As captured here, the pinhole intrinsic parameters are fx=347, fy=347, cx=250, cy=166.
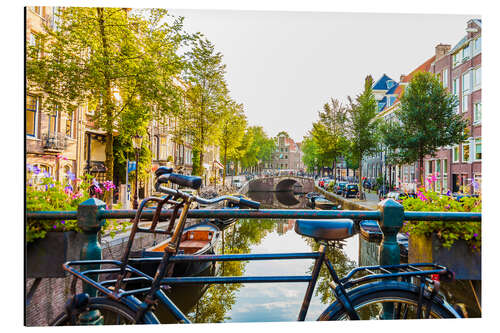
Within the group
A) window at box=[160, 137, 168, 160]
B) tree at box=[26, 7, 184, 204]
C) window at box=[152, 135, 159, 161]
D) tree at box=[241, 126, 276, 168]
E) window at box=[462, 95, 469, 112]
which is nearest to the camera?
tree at box=[26, 7, 184, 204]

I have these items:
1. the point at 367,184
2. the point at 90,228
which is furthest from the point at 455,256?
the point at 367,184

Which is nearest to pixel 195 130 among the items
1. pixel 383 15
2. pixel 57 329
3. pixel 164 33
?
pixel 164 33

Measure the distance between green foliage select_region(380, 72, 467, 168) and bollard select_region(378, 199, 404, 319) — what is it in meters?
13.3

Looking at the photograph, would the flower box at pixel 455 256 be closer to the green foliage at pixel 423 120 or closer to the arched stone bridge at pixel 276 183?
the green foliage at pixel 423 120

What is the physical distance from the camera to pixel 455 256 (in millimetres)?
1951

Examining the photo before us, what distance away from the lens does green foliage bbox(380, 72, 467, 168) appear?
14094mm

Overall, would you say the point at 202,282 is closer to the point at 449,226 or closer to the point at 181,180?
the point at 181,180

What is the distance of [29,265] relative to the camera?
1.98 meters

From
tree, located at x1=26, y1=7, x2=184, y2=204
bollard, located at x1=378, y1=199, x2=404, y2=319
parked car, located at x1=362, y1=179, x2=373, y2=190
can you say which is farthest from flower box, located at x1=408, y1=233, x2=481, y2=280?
parked car, located at x1=362, y1=179, x2=373, y2=190

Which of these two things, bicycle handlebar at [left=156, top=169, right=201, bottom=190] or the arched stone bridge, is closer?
bicycle handlebar at [left=156, top=169, right=201, bottom=190]

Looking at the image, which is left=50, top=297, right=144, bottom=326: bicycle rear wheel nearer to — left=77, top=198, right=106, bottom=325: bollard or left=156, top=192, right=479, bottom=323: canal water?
left=77, top=198, right=106, bottom=325: bollard

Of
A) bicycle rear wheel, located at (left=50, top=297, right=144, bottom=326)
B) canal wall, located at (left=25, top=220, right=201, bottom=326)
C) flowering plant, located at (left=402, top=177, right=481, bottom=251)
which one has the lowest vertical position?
canal wall, located at (left=25, top=220, right=201, bottom=326)

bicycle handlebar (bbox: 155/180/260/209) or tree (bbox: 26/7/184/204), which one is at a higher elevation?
tree (bbox: 26/7/184/204)
